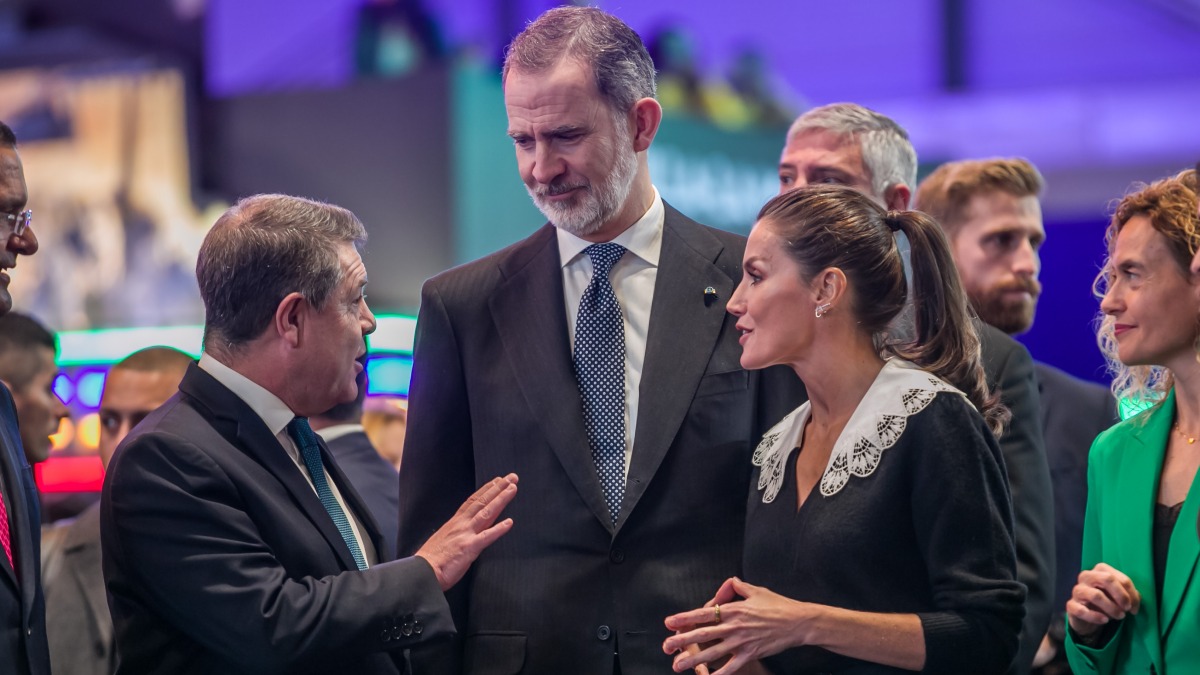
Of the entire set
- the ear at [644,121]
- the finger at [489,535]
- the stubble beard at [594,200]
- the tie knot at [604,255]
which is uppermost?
the ear at [644,121]

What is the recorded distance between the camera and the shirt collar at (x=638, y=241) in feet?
8.98

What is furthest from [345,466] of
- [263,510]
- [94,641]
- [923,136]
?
[923,136]

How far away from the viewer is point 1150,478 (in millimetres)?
2602

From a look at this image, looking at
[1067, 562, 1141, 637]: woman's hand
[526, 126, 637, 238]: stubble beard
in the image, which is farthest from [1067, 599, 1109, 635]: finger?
[526, 126, 637, 238]: stubble beard

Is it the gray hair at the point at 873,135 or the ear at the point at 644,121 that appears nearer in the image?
the ear at the point at 644,121

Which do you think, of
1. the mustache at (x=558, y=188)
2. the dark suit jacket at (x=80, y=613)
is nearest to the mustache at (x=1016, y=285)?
the mustache at (x=558, y=188)

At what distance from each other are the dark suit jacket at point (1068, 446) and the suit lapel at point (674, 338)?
149 cm

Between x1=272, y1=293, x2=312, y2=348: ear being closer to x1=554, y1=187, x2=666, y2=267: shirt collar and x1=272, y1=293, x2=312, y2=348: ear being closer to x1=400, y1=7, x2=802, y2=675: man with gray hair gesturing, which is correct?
x1=400, y1=7, x2=802, y2=675: man with gray hair gesturing

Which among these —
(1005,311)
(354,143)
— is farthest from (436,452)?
(354,143)

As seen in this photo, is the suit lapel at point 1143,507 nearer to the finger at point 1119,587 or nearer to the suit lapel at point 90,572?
the finger at point 1119,587

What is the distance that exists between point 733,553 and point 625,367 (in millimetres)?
416

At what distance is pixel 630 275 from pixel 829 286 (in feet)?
1.54

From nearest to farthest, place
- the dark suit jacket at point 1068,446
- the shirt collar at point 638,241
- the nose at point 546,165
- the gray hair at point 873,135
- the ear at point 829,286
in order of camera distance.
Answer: the ear at point 829,286, the nose at point 546,165, the shirt collar at point 638,241, the gray hair at point 873,135, the dark suit jacket at point 1068,446

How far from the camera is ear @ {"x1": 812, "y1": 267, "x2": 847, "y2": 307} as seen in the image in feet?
7.92
